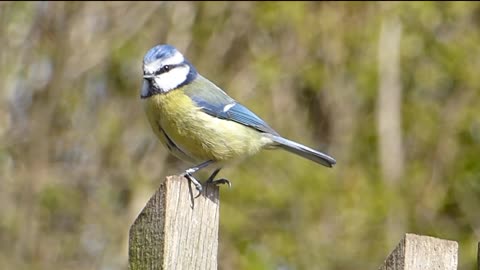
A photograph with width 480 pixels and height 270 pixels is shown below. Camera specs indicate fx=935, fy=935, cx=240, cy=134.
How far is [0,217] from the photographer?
16.6 ft

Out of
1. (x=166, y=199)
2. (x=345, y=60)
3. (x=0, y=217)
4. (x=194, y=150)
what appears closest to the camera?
(x=166, y=199)

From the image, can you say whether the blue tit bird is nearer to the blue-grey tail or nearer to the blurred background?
the blue-grey tail

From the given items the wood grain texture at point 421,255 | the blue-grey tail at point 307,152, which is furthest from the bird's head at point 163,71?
the wood grain texture at point 421,255

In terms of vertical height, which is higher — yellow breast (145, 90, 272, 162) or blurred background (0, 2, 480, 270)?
blurred background (0, 2, 480, 270)

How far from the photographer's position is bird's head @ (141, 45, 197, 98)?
9.64 ft

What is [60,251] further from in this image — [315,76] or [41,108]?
[315,76]

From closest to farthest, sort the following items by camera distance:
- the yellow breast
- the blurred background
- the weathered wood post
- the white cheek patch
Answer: the weathered wood post → the yellow breast → the white cheek patch → the blurred background

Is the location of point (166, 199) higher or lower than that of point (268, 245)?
lower

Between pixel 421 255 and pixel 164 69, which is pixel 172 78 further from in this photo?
pixel 421 255

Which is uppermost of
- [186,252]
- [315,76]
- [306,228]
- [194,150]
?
[315,76]

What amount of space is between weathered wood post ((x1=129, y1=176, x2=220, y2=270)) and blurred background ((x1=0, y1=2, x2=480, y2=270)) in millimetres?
3346

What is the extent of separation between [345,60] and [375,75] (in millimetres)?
223

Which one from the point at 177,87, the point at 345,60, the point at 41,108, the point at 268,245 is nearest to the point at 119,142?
the point at 41,108

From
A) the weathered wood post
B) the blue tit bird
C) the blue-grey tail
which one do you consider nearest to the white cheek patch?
the blue tit bird
